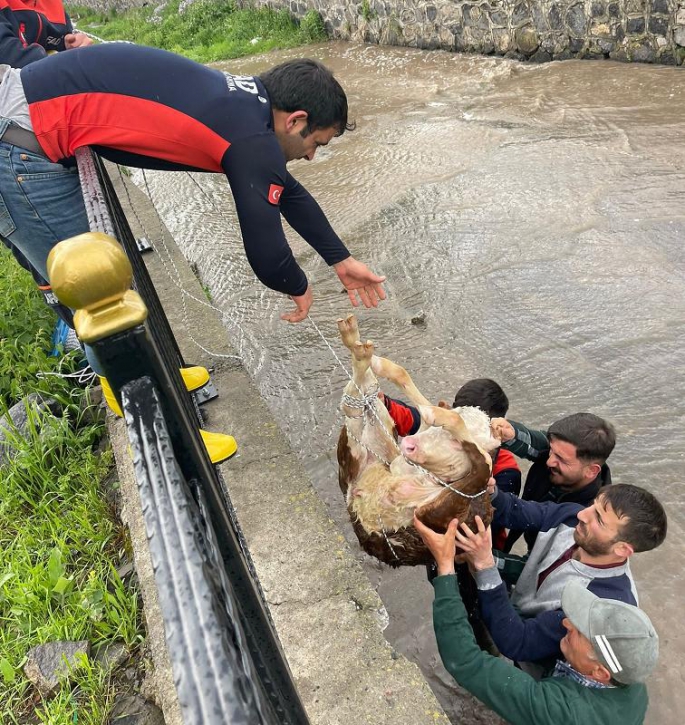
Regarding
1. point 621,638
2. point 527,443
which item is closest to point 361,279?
point 527,443

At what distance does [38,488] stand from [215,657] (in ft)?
9.62

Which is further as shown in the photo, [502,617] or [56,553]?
[56,553]

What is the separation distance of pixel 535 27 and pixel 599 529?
8213 millimetres

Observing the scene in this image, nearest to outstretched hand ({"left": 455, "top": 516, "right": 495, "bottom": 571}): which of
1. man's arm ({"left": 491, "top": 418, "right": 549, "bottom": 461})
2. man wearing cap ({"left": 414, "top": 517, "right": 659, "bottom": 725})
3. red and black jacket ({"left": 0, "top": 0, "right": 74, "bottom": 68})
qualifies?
man wearing cap ({"left": 414, "top": 517, "right": 659, "bottom": 725})

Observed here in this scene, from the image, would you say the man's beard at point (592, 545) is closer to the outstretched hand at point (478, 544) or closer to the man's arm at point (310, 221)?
the outstretched hand at point (478, 544)

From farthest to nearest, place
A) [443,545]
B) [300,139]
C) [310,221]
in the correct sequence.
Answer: [310,221] → [300,139] → [443,545]

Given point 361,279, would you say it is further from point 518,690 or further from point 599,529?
point 518,690

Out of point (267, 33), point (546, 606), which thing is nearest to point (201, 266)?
point (546, 606)

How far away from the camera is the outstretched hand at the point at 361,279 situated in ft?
9.89

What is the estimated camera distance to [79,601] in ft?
8.61

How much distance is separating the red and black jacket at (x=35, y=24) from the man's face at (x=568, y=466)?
3191 millimetres

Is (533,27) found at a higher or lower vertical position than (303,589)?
higher

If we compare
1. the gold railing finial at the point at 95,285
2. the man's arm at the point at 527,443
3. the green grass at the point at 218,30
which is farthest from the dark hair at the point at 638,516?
the green grass at the point at 218,30

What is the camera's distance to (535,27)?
8016mm
